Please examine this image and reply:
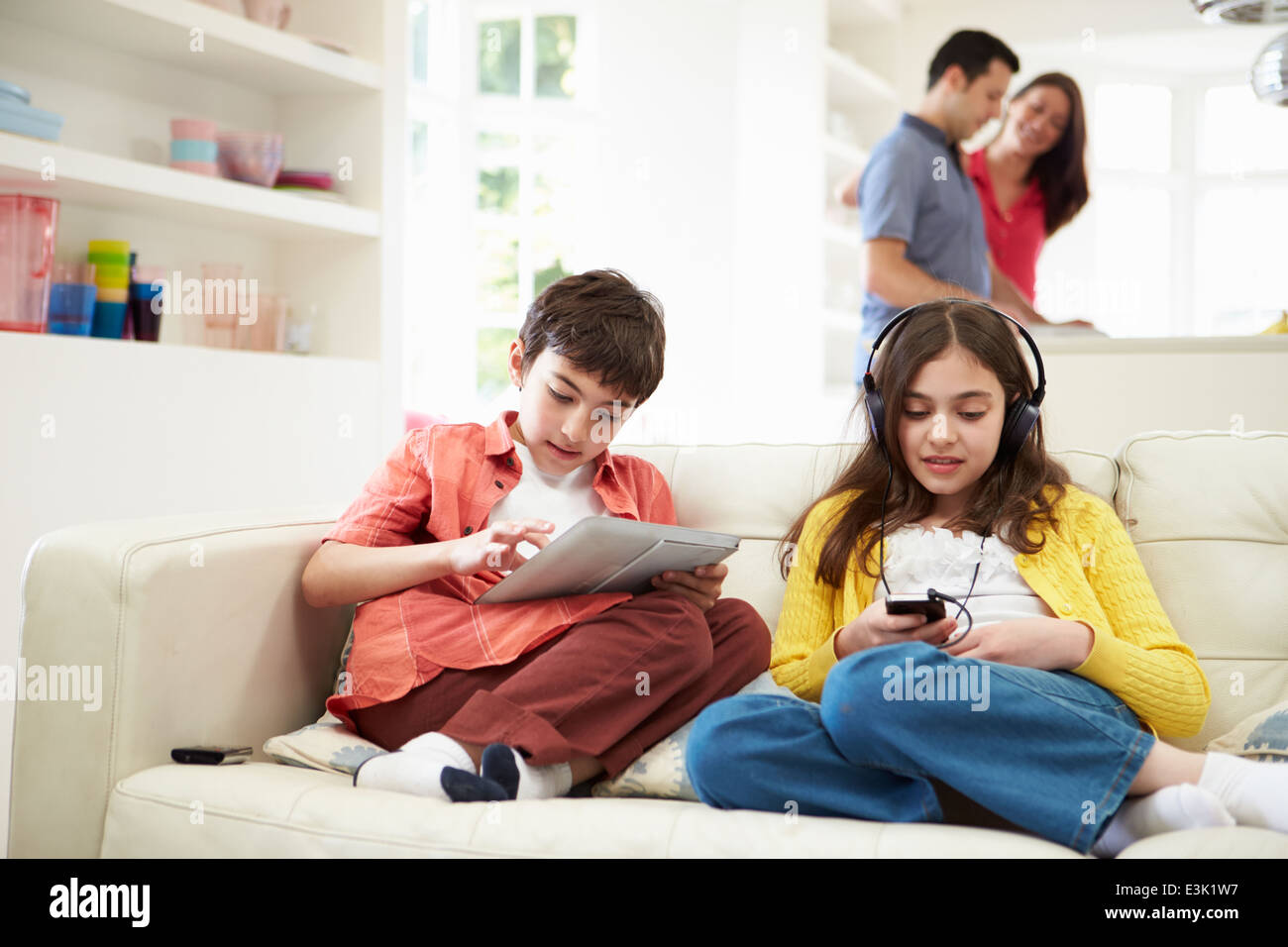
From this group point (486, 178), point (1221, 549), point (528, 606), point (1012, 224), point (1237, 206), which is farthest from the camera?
point (1237, 206)

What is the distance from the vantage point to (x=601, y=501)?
1692 mm

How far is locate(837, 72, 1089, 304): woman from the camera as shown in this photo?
308cm

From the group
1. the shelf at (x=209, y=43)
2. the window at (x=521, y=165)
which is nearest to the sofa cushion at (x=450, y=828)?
the shelf at (x=209, y=43)

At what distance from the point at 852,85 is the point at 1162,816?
478 cm

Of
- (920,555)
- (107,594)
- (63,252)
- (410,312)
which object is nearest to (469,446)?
(107,594)

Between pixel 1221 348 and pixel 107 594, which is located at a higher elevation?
Answer: pixel 1221 348

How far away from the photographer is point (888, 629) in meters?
1.36

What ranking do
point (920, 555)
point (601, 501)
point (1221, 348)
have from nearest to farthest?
1. point (920, 555)
2. point (601, 501)
3. point (1221, 348)

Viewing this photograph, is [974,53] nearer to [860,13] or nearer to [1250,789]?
[1250,789]

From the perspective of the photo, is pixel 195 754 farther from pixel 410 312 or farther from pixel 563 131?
pixel 563 131

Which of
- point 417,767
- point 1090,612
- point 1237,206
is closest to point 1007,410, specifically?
point 1090,612

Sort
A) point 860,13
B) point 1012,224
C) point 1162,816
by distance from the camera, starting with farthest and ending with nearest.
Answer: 1. point 860,13
2. point 1012,224
3. point 1162,816

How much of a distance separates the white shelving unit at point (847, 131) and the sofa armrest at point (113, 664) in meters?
3.89
